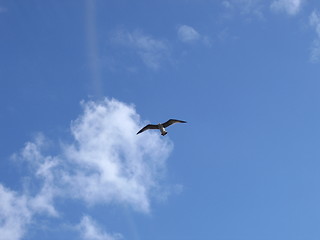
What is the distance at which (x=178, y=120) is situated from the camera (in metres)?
89.7

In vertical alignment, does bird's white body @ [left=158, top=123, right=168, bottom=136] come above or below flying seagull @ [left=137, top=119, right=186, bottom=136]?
below

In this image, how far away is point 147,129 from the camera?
301ft

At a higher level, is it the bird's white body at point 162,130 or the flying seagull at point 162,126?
the flying seagull at point 162,126

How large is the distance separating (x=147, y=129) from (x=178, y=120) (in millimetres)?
5822

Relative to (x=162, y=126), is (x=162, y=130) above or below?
below

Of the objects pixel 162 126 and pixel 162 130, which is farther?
pixel 162 126
